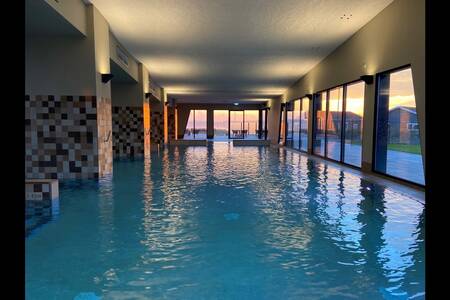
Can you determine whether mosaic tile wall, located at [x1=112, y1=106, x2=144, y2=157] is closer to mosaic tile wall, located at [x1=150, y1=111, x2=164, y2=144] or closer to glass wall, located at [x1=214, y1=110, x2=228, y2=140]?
mosaic tile wall, located at [x1=150, y1=111, x2=164, y2=144]

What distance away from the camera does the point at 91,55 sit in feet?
15.7

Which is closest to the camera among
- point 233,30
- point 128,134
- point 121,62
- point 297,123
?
point 233,30

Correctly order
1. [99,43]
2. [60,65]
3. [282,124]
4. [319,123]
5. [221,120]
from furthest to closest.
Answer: [221,120], [282,124], [319,123], [99,43], [60,65]

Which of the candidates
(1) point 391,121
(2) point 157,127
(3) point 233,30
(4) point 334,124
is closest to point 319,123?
(4) point 334,124

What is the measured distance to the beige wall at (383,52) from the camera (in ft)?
14.2

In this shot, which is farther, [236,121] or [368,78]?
[236,121]

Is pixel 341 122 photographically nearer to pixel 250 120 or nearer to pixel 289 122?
pixel 289 122

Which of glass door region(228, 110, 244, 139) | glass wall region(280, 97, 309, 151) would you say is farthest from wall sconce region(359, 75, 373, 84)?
glass door region(228, 110, 244, 139)

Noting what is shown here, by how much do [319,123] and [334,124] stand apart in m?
1.11

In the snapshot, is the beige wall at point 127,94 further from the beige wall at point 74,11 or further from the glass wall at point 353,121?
the glass wall at point 353,121

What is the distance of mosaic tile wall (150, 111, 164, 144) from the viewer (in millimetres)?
12982

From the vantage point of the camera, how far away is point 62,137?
15.8 ft
